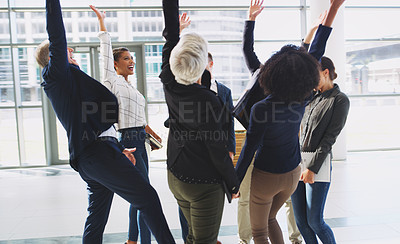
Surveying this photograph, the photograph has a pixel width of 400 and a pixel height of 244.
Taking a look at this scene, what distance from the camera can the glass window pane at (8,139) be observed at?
7.14m

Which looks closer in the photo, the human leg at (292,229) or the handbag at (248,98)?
the handbag at (248,98)

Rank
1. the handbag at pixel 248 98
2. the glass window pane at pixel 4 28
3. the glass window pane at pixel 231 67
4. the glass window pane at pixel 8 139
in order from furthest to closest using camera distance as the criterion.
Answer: the glass window pane at pixel 231 67 < the glass window pane at pixel 8 139 < the glass window pane at pixel 4 28 < the handbag at pixel 248 98

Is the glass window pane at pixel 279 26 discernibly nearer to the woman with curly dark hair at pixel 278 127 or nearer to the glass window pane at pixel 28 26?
the glass window pane at pixel 28 26

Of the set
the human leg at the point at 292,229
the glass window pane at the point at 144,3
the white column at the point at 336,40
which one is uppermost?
the glass window pane at the point at 144,3

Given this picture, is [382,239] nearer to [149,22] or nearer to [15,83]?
[149,22]

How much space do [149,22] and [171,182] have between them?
6153 millimetres

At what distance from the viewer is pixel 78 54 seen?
7.21 m

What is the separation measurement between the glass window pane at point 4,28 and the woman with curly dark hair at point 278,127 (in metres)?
7.00

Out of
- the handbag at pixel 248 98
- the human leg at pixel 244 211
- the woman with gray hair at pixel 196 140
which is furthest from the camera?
the human leg at pixel 244 211

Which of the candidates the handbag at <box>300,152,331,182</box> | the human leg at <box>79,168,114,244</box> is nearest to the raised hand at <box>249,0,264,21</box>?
the handbag at <box>300,152,331,182</box>

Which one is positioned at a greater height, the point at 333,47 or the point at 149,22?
the point at 149,22

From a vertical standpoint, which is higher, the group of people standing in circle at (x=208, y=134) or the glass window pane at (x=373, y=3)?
the glass window pane at (x=373, y=3)

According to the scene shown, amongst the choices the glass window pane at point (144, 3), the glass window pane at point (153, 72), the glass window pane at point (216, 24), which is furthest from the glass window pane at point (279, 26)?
the glass window pane at point (153, 72)

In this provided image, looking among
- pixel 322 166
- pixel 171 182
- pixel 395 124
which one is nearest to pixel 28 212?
pixel 171 182
